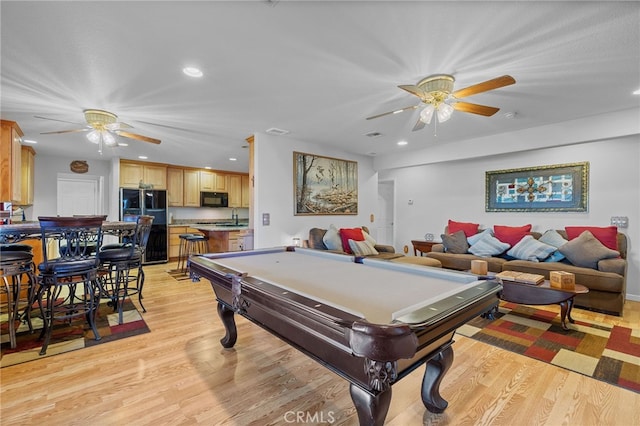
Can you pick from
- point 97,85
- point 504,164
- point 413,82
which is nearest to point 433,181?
point 504,164

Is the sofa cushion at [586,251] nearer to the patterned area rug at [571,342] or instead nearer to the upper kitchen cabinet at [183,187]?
the patterned area rug at [571,342]

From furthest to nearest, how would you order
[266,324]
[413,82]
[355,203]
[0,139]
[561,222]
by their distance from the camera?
1. [355,203]
2. [561,222]
3. [0,139]
4. [413,82]
5. [266,324]

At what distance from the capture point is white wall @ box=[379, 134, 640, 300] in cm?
370

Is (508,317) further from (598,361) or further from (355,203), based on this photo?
(355,203)

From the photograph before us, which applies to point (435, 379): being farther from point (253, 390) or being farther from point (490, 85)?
point (490, 85)

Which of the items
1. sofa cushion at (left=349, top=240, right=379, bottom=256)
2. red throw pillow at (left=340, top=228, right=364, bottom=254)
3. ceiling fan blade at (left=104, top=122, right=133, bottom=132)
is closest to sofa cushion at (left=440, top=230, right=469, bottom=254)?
sofa cushion at (left=349, top=240, right=379, bottom=256)

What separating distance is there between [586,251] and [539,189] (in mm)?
1277

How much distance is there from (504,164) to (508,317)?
2.81 meters

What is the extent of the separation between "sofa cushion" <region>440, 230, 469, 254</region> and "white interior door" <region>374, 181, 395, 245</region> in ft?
8.14

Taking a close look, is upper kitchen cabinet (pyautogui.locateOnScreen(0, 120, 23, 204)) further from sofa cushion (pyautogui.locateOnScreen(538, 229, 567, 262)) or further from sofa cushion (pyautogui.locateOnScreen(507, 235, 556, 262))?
sofa cushion (pyautogui.locateOnScreen(538, 229, 567, 262))

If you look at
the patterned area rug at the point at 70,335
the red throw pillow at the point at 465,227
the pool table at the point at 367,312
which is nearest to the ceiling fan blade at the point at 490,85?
the pool table at the point at 367,312

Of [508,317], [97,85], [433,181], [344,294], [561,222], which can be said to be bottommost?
[508,317]

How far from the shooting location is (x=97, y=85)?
8.26 feet

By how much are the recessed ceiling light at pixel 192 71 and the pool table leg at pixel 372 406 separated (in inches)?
98.7
